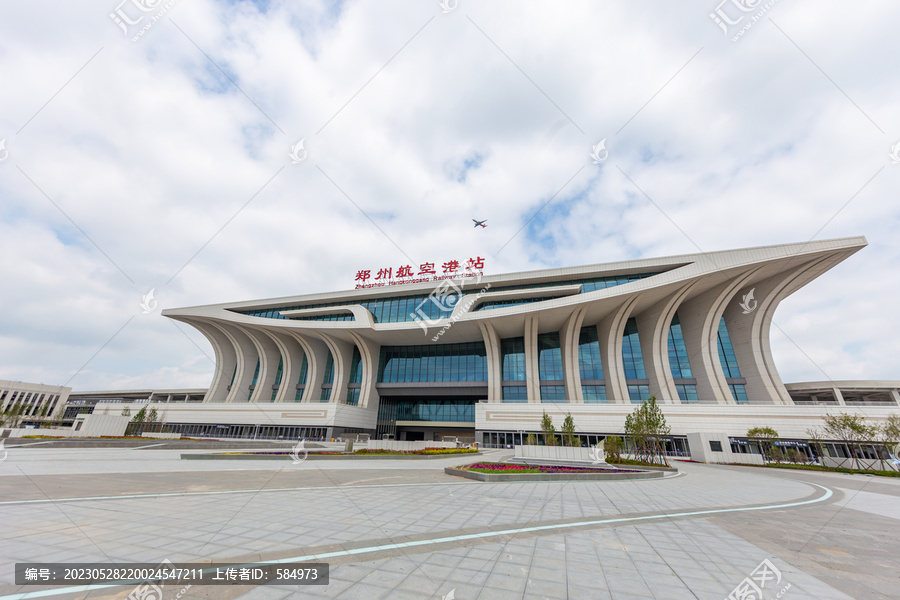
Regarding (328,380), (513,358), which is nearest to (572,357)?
(513,358)

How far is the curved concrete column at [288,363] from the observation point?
44375mm

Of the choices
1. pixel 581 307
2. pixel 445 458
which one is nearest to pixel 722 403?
pixel 581 307

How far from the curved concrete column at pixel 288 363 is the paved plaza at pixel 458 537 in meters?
36.2

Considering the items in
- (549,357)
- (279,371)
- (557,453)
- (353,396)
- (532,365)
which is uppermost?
(549,357)

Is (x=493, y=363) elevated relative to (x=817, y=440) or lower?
elevated

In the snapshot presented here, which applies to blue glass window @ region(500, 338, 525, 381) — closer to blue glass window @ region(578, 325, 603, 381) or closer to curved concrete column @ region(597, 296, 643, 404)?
blue glass window @ region(578, 325, 603, 381)

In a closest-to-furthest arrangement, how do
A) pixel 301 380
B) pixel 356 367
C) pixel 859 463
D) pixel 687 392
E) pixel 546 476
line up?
pixel 546 476
pixel 859 463
pixel 687 392
pixel 356 367
pixel 301 380

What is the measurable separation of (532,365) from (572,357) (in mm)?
4129

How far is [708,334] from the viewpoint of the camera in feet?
109

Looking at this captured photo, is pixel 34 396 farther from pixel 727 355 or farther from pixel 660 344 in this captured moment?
pixel 727 355

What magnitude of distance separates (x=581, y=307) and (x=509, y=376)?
1137 centimetres

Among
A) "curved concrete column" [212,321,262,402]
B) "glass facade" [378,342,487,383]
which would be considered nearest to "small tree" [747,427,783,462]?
"glass facade" [378,342,487,383]

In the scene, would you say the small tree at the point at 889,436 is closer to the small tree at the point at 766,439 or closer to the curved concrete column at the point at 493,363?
the small tree at the point at 766,439

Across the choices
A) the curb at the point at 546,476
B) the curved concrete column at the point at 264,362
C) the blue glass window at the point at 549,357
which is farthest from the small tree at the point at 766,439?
the curved concrete column at the point at 264,362
